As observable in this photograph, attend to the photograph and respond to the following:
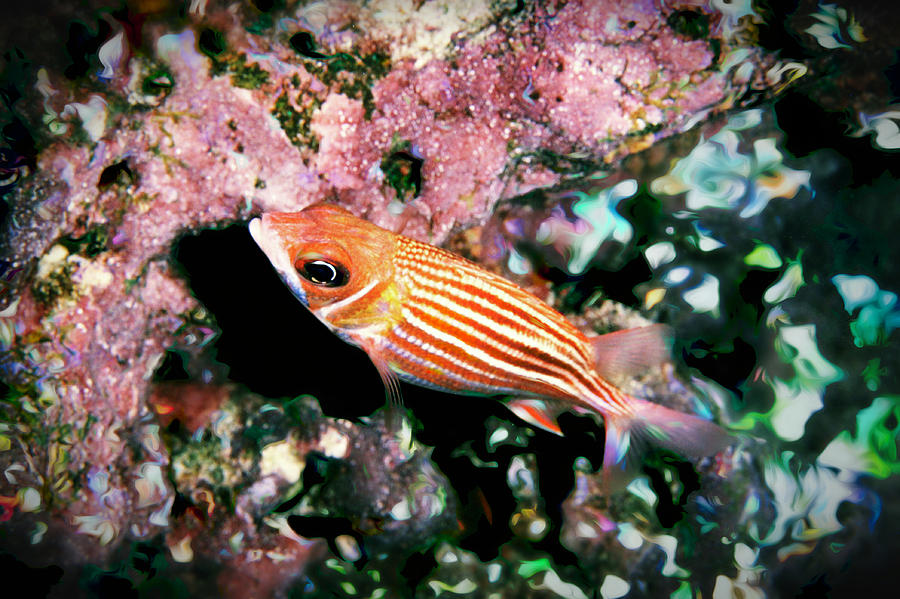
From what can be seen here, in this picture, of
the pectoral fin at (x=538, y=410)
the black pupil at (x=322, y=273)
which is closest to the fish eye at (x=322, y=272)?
the black pupil at (x=322, y=273)

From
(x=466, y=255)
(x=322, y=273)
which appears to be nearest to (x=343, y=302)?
(x=322, y=273)

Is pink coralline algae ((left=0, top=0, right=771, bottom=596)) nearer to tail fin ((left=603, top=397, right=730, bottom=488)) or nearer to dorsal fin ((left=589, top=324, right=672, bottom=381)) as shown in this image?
dorsal fin ((left=589, top=324, right=672, bottom=381))

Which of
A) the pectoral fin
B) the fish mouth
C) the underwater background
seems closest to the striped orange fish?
the fish mouth

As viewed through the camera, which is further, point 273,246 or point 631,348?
point 631,348

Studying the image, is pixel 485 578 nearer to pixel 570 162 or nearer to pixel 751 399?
pixel 751 399

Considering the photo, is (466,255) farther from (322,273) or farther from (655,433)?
(655,433)
